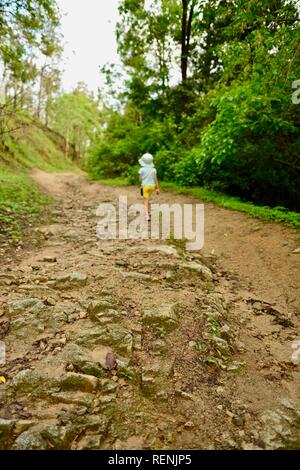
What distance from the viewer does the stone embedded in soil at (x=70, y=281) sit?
173 inches

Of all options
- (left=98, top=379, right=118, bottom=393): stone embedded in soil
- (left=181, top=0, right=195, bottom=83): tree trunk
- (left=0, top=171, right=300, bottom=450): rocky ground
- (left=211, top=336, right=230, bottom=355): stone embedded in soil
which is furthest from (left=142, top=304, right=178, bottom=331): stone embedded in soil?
(left=181, top=0, right=195, bottom=83): tree trunk

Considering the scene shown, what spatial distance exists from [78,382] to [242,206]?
717cm

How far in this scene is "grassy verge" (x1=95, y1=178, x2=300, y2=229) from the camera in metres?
7.25

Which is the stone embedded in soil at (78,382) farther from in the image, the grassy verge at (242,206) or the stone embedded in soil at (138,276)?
the grassy verge at (242,206)

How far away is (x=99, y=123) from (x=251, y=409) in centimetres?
3681

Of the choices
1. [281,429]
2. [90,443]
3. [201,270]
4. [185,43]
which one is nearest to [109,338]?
[90,443]

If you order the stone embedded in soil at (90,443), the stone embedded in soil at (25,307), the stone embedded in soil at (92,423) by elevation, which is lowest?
the stone embedded in soil at (90,443)

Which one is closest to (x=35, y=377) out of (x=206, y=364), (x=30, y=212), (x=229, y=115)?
(x=206, y=364)

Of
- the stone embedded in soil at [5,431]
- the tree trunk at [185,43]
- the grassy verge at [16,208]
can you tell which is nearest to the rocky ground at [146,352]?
the stone embedded in soil at [5,431]

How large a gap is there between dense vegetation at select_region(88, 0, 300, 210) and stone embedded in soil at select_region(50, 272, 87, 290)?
16.4 feet

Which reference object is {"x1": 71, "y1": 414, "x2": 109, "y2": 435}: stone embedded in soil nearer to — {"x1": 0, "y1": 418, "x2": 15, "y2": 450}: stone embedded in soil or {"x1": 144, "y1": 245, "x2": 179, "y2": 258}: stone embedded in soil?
{"x1": 0, "y1": 418, "x2": 15, "y2": 450}: stone embedded in soil

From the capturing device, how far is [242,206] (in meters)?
8.73

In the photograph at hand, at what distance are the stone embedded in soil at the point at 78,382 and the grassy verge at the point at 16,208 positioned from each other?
14.0 feet

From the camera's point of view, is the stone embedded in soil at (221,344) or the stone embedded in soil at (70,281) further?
the stone embedded in soil at (70,281)
